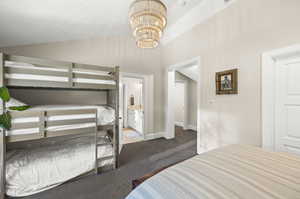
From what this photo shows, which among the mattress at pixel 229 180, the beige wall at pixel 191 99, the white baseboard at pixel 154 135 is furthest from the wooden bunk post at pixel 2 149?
the beige wall at pixel 191 99

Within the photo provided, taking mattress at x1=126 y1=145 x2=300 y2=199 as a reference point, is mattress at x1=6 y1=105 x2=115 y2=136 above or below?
above

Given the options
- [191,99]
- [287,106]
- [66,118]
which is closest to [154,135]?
[191,99]

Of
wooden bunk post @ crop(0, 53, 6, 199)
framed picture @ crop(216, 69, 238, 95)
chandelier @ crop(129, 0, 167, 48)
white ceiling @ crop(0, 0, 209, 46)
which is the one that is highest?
white ceiling @ crop(0, 0, 209, 46)

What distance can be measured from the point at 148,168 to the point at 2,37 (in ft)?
10.7

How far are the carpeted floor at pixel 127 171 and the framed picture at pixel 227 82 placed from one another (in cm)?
155

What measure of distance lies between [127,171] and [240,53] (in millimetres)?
2760

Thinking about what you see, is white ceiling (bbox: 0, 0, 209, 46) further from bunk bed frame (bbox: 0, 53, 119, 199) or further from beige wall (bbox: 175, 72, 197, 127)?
beige wall (bbox: 175, 72, 197, 127)

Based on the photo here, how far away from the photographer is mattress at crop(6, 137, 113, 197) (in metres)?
1.48

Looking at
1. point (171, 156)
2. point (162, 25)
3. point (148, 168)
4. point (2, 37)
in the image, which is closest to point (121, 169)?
point (148, 168)

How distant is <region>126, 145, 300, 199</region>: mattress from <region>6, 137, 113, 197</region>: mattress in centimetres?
151

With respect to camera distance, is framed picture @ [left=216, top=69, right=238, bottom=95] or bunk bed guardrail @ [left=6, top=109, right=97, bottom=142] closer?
bunk bed guardrail @ [left=6, top=109, right=97, bottom=142]

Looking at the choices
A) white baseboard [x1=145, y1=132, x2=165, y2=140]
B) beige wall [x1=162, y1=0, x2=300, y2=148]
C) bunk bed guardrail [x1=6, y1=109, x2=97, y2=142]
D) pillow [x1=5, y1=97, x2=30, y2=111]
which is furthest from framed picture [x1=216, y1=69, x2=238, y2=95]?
pillow [x1=5, y1=97, x2=30, y2=111]

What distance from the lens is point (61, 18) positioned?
1.90m

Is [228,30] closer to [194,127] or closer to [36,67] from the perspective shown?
[36,67]
